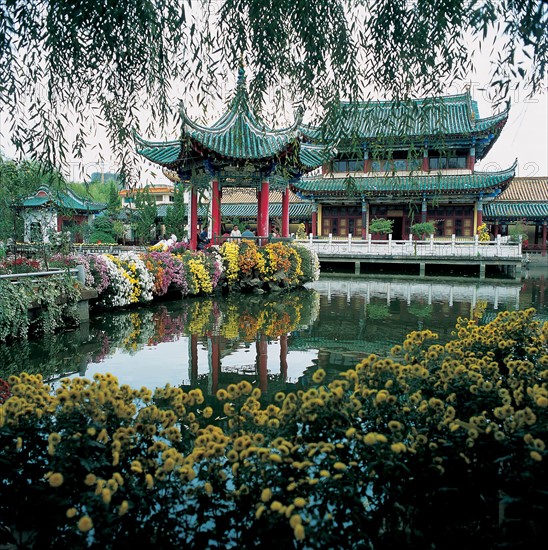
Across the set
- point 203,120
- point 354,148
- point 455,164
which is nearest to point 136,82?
point 203,120

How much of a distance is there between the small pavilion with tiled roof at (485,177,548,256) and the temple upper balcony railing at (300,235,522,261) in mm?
7770

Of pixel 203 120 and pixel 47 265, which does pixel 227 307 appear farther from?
pixel 203 120

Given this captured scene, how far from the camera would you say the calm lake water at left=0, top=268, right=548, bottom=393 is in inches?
243

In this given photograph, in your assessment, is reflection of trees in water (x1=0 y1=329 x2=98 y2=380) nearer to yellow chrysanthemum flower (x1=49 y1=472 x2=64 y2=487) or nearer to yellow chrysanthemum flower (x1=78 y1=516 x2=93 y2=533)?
yellow chrysanthemum flower (x1=49 y1=472 x2=64 y2=487)

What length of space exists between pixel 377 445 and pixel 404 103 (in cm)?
194

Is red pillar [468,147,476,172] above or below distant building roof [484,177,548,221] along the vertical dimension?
above

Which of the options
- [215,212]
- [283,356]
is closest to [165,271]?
[215,212]

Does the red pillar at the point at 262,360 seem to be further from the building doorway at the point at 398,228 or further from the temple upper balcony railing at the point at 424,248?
the building doorway at the point at 398,228

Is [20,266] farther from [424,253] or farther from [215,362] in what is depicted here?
[424,253]

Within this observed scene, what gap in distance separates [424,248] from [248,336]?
1631cm

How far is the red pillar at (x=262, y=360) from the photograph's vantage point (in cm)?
565

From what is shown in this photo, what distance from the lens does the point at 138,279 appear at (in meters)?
11.6

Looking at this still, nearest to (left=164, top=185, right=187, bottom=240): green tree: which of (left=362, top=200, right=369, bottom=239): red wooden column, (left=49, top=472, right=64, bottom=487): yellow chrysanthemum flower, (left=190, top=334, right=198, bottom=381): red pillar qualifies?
(left=362, top=200, right=369, bottom=239): red wooden column

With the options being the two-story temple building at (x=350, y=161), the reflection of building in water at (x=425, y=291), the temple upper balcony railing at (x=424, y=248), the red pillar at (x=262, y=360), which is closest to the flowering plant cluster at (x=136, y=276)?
the two-story temple building at (x=350, y=161)
